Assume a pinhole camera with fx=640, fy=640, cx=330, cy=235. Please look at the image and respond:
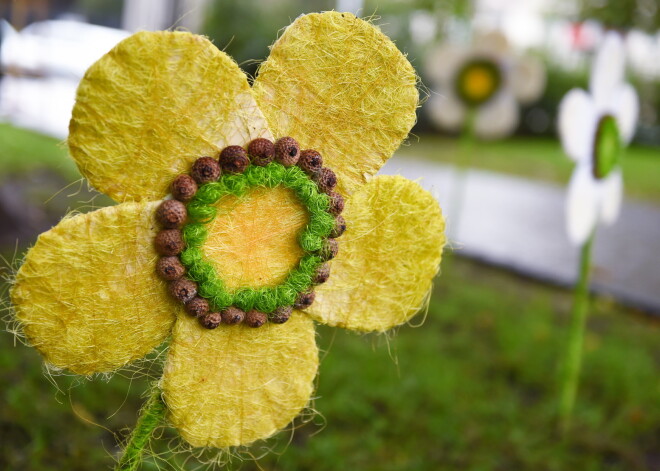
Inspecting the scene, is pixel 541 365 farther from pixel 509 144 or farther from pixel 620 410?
pixel 509 144

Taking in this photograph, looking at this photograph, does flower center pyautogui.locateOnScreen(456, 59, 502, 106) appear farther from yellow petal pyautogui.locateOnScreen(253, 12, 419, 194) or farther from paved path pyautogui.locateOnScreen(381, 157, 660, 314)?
Answer: yellow petal pyautogui.locateOnScreen(253, 12, 419, 194)

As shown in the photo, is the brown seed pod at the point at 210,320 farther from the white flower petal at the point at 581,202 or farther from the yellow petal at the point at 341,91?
the white flower petal at the point at 581,202

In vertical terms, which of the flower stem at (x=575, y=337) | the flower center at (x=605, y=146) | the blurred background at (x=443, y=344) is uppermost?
the flower center at (x=605, y=146)

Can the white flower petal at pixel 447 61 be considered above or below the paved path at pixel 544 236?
above

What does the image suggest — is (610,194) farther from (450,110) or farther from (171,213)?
(450,110)

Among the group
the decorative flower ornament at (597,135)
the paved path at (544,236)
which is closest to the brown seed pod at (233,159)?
the decorative flower ornament at (597,135)

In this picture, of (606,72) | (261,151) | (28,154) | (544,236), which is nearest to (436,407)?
(606,72)
